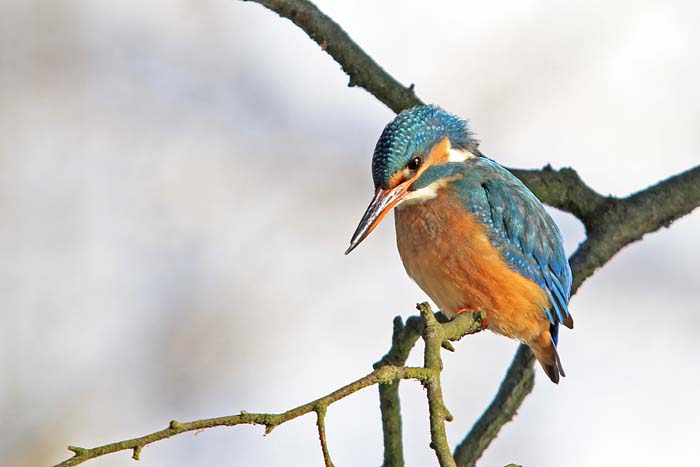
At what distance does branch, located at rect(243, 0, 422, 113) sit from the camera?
2.43 metres

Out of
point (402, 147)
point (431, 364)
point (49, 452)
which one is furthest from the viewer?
point (49, 452)

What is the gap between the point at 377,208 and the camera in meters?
2.21

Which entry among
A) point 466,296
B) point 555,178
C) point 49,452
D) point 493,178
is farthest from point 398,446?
point 49,452

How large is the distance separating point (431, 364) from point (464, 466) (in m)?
0.96

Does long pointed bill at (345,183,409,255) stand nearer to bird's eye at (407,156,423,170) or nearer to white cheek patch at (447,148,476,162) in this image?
bird's eye at (407,156,423,170)

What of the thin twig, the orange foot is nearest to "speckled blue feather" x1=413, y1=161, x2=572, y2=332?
the orange foot

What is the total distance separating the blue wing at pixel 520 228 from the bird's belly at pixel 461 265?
28mm

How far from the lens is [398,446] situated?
7.45ft

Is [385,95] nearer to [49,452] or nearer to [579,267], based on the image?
[579,267]

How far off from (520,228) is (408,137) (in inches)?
15.2

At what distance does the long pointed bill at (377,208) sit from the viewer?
Result: 7.10ft

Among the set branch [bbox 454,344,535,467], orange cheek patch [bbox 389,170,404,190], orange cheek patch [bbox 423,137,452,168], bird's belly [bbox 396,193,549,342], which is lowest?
branch [bbox 454,344,535,467]

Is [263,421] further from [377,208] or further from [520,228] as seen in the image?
[520,228]

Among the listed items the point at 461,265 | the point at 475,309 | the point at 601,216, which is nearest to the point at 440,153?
the point at 461,265
